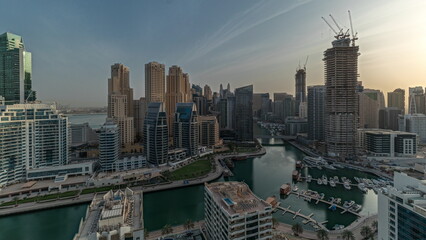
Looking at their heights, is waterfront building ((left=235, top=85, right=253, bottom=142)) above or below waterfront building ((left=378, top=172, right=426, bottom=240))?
above

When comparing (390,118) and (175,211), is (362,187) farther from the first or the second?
(390,118)

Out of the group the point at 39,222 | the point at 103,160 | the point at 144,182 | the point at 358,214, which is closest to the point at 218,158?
the point at 144,182

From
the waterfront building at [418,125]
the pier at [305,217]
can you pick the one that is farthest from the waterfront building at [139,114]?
the waterfront building at [418,125]

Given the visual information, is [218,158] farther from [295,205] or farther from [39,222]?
[39,222]

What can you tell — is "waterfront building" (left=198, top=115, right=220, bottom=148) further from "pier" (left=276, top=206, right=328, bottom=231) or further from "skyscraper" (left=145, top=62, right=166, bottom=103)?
"pier" (left=276, top=206, right=328, bottom=231)

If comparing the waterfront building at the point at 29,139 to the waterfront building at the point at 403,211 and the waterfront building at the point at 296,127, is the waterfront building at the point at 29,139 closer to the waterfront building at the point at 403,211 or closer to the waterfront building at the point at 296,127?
the waterfront building at the point at 403,211

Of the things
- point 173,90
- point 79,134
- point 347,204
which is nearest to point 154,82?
point 173,90

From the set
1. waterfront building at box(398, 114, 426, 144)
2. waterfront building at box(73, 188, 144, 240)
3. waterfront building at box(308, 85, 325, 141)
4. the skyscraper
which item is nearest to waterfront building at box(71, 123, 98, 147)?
the skyscraper
